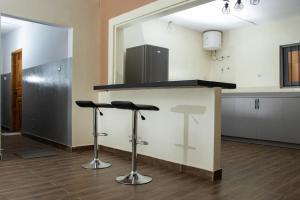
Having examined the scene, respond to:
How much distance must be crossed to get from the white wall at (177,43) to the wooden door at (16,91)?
3382 mm

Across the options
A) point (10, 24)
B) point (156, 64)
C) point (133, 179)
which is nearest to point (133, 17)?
point (156, 64)

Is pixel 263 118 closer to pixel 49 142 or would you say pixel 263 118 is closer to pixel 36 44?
pixel 49 142

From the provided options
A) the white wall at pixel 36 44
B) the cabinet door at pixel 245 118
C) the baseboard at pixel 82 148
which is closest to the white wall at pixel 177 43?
the white wall at pixel 36 44

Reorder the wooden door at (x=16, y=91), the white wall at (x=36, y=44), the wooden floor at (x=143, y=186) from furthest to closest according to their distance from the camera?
the wooden door at (x=16, y=91), the white wall at (x=36, y=44), the wooden floor at (x=143, y=186)

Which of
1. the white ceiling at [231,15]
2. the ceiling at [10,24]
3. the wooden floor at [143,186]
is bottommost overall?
the wooden floor at [143,186]

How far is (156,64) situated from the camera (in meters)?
4.75

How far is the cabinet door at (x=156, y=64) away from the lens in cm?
462

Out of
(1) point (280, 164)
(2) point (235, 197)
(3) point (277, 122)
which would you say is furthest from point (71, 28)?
(3) point (277, 122)

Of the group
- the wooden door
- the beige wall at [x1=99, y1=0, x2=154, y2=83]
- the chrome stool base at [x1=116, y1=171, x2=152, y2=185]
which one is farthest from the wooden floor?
the wooden door

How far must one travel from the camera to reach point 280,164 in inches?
138

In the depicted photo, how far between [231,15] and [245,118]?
2201 mm

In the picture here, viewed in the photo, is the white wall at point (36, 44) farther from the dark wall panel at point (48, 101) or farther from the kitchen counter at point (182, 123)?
the kitchen counter at point (182, 123)

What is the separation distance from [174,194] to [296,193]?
1.13m

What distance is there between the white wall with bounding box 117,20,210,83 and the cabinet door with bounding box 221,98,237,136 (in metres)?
1.30
